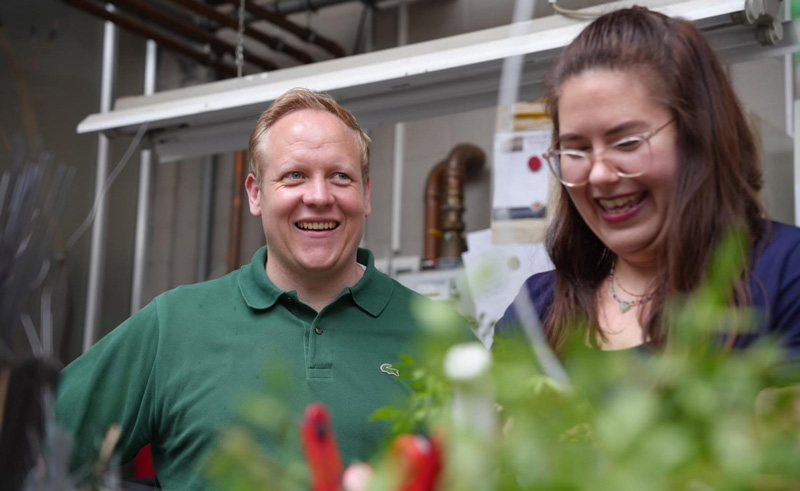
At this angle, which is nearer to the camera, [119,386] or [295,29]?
[119,386]

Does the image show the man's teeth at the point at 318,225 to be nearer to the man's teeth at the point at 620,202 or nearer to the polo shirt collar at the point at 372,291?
the polo shirt collar at the point at 372,291

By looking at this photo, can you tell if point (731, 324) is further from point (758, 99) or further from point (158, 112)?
point (758, 99)

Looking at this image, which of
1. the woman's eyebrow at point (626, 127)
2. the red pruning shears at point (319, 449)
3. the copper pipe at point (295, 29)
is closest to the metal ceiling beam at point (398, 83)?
the woman's eyebrow at point (626, 127)

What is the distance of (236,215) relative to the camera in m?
3.75

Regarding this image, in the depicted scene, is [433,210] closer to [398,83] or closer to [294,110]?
[398,83]

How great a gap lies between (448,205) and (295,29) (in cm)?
99

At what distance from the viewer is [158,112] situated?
97.4 inches

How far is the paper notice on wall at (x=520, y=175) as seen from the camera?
2.86 meters

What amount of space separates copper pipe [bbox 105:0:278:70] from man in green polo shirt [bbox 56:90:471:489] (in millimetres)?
1929

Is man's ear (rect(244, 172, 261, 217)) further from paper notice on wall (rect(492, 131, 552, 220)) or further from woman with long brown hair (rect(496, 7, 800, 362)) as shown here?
paper notice on wall (rect(492, 131, 552, 220))

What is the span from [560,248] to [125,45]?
118 inches

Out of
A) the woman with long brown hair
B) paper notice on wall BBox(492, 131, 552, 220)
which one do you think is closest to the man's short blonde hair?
the woman with long brown hair

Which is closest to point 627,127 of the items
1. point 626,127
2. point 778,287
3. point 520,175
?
point 626,127

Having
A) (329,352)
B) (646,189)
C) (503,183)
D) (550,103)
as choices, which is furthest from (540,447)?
(503,183)
